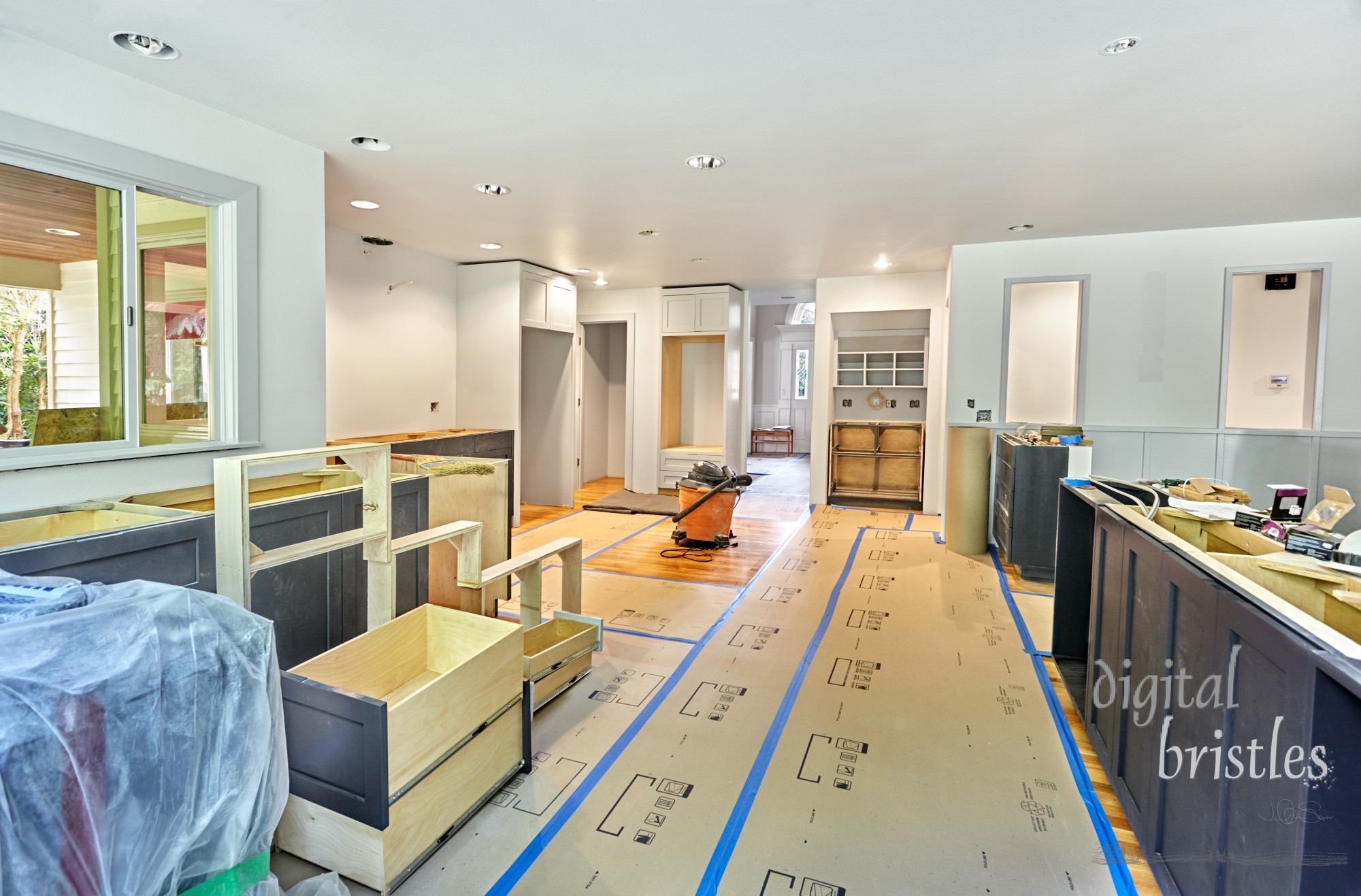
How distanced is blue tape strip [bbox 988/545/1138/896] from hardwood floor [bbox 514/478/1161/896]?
2 cm

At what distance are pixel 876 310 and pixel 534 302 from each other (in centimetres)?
382

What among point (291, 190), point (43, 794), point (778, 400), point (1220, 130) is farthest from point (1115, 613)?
point (778, 400)

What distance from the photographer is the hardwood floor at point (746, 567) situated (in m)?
2.04

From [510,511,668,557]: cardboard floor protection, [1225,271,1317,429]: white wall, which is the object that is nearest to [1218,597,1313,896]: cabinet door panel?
[510,511,668,557]: cardboard floor protection

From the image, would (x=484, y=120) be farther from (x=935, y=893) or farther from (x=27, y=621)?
(x=935, y=893)

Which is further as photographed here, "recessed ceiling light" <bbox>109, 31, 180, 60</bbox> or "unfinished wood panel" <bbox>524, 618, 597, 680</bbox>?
"unfinished wood panel" <bbox>524, 618, 597, 680</bbox>

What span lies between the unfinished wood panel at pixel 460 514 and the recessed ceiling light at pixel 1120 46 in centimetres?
320

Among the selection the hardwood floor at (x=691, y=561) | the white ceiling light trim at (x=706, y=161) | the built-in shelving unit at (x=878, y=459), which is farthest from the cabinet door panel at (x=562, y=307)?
the white ceiling light trim at (x=706, y=161)

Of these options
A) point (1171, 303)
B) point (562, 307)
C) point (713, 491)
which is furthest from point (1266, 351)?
point (562, 307)

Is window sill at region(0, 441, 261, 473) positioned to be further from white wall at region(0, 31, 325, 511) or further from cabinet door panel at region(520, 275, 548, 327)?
cabinet door panel at region(520, 275, 548, 327)

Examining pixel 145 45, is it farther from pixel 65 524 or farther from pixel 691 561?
pixel 691 561

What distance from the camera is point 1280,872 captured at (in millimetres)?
1172

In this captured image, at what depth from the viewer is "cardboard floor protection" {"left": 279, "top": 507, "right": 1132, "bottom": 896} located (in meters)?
1.87

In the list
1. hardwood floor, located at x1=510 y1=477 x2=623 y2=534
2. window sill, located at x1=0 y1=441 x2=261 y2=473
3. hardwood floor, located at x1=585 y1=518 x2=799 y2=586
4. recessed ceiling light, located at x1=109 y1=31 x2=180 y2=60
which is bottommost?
hardwood floor, located at x1=585 y1=518 x2=799 y2=586
